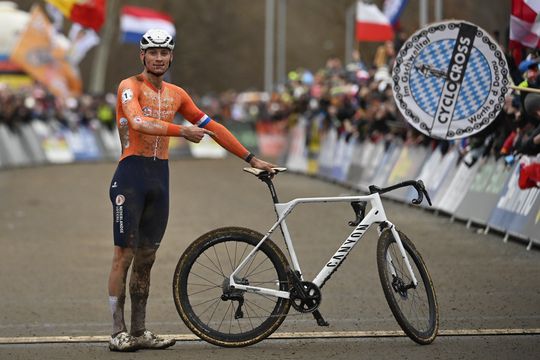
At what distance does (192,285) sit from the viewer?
8883 millimetres

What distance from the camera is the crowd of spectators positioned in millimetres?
16062

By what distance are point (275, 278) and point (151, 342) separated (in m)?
0.86

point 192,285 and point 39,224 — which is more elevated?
point 192,285

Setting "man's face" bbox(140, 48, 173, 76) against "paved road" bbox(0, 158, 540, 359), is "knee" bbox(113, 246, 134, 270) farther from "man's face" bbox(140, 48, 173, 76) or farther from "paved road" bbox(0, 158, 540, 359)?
"man's face" bbox(140, 48, 173, 76)

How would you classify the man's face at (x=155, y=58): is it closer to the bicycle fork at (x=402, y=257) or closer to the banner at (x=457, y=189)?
the bicycle fork at (x=402, y=257)

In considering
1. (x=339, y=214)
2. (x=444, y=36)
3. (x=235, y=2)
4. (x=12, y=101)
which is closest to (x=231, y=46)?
(x=235, y=2)

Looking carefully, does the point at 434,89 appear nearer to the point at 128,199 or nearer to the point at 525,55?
the point at 525,55

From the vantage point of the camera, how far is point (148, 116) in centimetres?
888

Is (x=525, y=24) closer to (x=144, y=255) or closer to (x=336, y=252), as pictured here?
(x=336, y=252)

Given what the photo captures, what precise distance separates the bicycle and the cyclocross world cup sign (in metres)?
4.20

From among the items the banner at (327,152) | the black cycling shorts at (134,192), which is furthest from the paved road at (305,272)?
the banner at (327,152)

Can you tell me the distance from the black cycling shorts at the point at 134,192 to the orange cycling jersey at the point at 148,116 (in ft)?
0.21

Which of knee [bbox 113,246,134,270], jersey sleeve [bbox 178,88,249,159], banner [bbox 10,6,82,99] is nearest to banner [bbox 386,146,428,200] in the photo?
jersey sleeve [bbox 178,88,249,159]

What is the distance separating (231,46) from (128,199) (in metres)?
85.9
